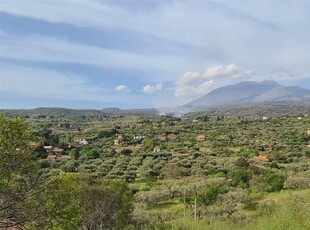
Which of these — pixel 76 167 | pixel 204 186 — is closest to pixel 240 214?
pixel 204 186

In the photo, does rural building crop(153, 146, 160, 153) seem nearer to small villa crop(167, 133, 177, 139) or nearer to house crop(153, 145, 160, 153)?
house crop(153, 145, 160, 153)

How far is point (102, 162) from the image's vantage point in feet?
159

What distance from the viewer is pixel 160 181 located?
3697 cm

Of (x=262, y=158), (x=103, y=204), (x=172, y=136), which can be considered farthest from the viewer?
(x=172, y=136)

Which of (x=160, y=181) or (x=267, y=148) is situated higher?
(x=267, y=148)

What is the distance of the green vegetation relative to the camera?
8.09 meters

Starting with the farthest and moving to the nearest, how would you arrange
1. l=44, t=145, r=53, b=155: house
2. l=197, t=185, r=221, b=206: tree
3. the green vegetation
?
l=44, t=145, r=53, b=155: house
l=197, t=185, r=221, b=206: tree
the green vegetation

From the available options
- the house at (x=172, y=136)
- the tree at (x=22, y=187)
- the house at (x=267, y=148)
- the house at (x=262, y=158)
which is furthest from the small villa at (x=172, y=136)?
the tree at (x=22, y=187)

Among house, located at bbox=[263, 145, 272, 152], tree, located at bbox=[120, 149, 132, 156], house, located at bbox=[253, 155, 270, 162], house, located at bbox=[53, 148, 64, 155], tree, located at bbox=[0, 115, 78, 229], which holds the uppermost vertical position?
tree, located at bbox=[0, 115, 78, 229]

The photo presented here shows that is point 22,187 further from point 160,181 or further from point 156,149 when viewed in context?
point 156,149

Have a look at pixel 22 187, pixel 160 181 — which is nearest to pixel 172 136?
pixel 160 181

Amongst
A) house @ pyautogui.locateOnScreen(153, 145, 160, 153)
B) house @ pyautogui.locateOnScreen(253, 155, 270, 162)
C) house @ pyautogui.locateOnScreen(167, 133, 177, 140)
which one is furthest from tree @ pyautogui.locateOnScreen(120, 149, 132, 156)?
house @ pyautogui.locateOnScreen(253, 155, 270, 162)

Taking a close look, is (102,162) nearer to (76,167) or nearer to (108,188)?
(76,167)

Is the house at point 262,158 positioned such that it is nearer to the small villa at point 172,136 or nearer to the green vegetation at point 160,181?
the green vegetation at point 160,181
